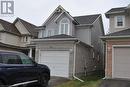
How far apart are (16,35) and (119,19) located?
17649 millimetres

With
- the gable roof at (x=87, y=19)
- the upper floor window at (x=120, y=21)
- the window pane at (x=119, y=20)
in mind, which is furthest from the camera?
the gable roof at (x=87, y=19)

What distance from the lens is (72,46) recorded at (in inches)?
762

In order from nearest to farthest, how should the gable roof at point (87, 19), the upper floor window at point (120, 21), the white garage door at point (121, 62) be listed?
the white garage door at point (121, 62)
the upper floor window at point (120, 21)
the gable roof at point (87, 19)

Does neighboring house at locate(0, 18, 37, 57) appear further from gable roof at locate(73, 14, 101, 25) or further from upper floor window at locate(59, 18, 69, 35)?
gable roof at locate(73, 14, 101, 25)

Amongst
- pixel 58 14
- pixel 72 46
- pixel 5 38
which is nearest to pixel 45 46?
pixel 72 46

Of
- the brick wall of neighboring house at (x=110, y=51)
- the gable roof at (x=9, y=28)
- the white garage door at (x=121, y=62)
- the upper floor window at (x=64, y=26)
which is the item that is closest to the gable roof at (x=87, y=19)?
the upper floor window at (x=64, y=26)

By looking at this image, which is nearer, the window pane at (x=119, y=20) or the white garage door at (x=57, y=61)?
the white garage door at (x=57, y=61)

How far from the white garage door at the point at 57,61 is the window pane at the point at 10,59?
320 inches

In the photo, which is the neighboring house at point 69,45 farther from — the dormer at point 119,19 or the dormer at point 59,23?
the dormer at point 119,19

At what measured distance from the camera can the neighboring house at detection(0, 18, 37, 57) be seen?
105ft

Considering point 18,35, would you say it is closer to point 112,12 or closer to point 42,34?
point 42,34

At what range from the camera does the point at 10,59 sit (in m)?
11.0

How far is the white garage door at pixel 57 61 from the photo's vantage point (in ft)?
63.2

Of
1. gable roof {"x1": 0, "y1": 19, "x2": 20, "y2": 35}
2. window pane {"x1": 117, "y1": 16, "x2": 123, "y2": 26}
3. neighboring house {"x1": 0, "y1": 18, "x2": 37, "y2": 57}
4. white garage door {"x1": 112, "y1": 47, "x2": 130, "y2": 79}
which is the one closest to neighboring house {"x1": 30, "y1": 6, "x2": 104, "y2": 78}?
white garage door {"x1": 112, "y1": 47, "x2": 130, "y2": 79}
